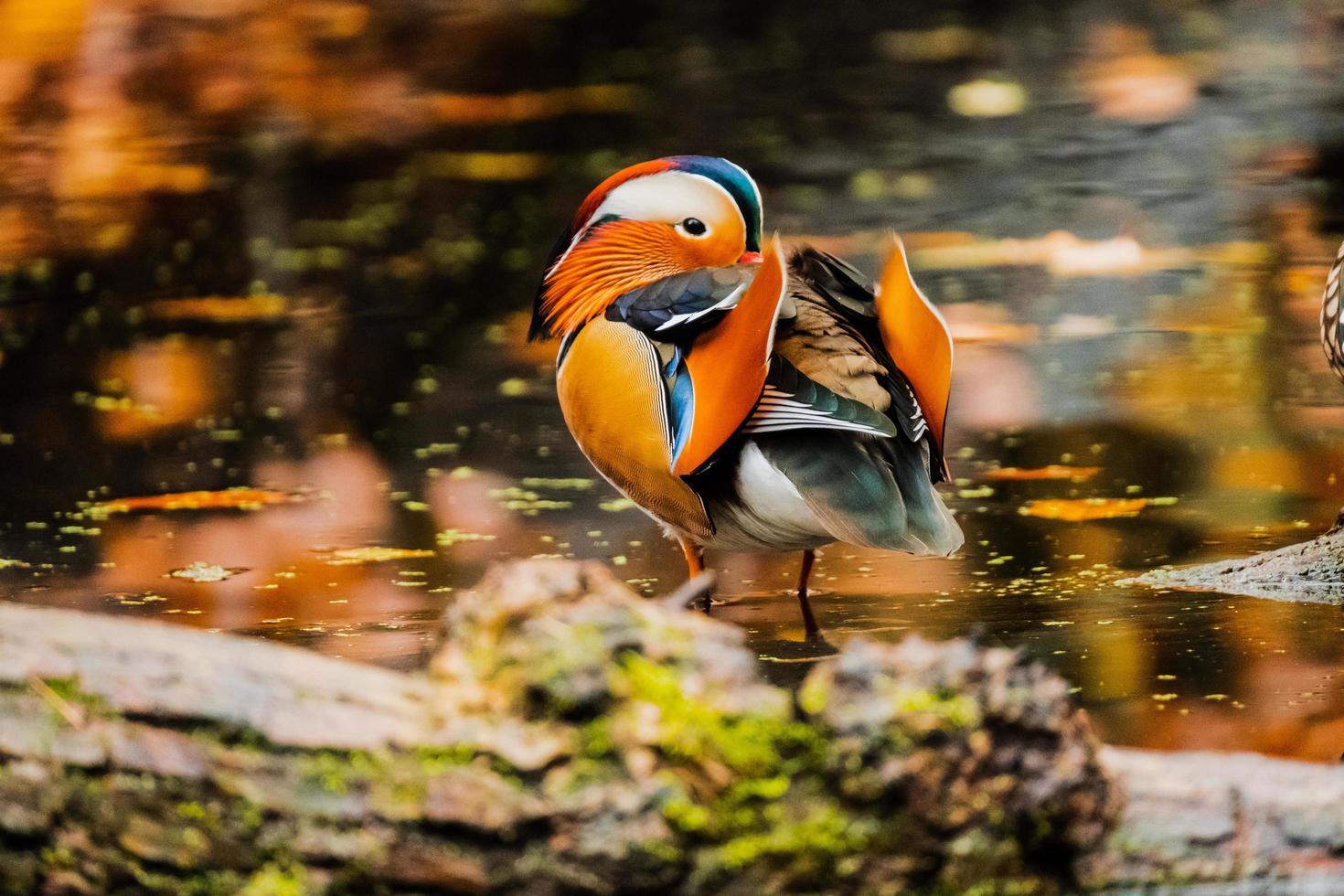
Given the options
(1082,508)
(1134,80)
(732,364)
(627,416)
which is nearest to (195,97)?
(1134,80)

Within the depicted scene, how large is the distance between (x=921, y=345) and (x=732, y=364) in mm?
335

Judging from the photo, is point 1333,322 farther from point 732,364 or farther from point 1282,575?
point 732,364

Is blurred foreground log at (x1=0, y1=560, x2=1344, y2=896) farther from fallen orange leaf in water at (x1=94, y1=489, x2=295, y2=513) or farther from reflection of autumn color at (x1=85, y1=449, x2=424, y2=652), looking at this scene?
fallen orange leaf in water at (x1=94, y1=489, x2=295, y2=513)

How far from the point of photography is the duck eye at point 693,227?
373 cm

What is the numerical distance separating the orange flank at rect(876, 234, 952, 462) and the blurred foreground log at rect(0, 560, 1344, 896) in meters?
1.24

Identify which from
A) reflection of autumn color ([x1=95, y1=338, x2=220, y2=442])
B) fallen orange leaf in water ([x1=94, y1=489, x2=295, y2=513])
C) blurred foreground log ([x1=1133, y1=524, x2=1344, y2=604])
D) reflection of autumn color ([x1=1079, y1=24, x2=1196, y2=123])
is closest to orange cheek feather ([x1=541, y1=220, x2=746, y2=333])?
blurred foreground log ([x1=1133, y1=524, x2=1344, y2=604])

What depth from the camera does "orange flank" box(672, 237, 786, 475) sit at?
3.10 metres

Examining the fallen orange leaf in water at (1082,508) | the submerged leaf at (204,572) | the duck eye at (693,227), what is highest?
the duck eye at (693,227)

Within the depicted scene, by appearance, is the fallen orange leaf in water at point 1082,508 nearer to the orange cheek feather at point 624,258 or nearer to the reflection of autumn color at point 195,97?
the orange cheek feather at point 624,258

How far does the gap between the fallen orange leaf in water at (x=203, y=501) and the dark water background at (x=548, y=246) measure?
55 millimetres

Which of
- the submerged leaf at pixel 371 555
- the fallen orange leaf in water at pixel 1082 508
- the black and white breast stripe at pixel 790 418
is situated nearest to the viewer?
the black and white breast stripe at pixel 790 418

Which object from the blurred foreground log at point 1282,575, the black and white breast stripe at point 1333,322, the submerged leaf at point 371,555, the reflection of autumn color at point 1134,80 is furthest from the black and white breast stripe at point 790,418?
the reflection of autumn color at point 1134,80

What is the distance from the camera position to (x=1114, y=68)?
1127cm

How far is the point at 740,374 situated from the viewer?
3172 millimetres
